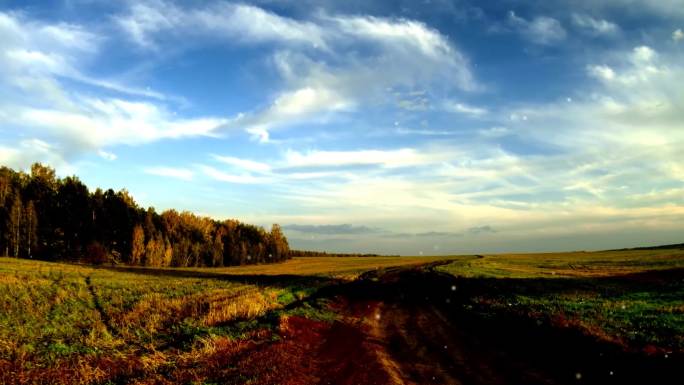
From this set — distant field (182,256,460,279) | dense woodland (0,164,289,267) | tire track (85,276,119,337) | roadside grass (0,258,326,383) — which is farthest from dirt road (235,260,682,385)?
dense woodland (0,164,289,267)

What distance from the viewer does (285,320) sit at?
20.5 meters

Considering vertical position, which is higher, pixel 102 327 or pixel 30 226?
pixel 30 226

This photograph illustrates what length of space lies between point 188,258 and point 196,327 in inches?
3970

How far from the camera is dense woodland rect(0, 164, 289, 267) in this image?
82875mm

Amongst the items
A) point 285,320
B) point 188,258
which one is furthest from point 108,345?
point 188,258

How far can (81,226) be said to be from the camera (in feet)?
298

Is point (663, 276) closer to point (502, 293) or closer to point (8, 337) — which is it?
point (502, 293)

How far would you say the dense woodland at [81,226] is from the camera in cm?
8288

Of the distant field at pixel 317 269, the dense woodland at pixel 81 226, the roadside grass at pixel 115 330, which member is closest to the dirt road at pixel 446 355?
the roadside grass at pixel 115 330

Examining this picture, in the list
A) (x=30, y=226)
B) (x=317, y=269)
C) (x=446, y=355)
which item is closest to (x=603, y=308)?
(x=446, y=355)

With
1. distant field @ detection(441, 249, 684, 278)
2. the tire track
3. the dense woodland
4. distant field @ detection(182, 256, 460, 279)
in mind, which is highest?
the dense woodland

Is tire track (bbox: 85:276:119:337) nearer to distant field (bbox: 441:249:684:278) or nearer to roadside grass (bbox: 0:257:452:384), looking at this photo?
roadside grass (bbox: 0:257:452:384)

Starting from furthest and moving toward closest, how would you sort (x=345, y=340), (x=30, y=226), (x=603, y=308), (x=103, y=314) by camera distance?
1. (x=30, y=226)
2. (x=103, y=314)
3. (x=603, y=308)
4. (x=345, y=340)

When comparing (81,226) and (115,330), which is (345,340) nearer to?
(115,330)
